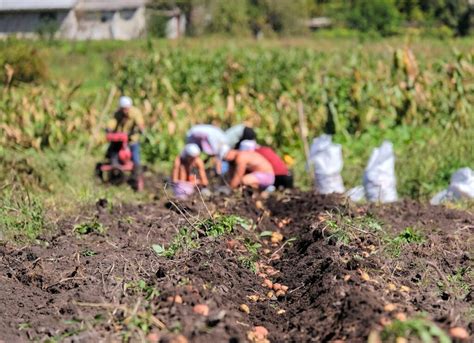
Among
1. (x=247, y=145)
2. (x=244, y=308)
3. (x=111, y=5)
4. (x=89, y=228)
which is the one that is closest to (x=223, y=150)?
(x=247, y=145)

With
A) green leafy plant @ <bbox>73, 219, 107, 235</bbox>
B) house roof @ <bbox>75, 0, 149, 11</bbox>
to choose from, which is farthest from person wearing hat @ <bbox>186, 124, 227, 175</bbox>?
house roof @ <bbox>75, 0, 149, 11</bbox>

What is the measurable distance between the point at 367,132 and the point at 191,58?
7.49 metres

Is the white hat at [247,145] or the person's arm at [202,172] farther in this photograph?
the person's arm at [202,172]

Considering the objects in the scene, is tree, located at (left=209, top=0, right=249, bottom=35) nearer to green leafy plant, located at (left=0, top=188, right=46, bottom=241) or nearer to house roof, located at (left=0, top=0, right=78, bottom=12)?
house roof, located at (left=0, top=0, right=78, bottom=12)

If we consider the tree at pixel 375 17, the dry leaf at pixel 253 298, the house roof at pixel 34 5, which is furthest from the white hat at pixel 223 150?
the house roof at pixel 34 5

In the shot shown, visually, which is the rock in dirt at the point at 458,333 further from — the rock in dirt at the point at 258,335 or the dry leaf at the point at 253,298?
the dry leaf at the point at 253,298

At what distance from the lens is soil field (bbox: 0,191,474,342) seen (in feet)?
15.5

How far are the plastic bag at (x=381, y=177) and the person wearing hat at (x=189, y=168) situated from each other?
5.79 feet

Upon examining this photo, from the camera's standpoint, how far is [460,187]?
953 centimetres

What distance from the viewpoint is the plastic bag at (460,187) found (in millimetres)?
9523

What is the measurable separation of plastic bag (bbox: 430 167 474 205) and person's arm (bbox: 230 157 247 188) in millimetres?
2005

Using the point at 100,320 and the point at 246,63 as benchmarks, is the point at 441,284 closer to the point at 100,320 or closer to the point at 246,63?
the point at 100,320

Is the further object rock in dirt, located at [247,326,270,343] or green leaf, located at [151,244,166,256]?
green leaf, located at [151,244,166,256]

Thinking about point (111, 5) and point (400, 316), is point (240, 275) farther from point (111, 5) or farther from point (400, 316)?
point (111, 5)
